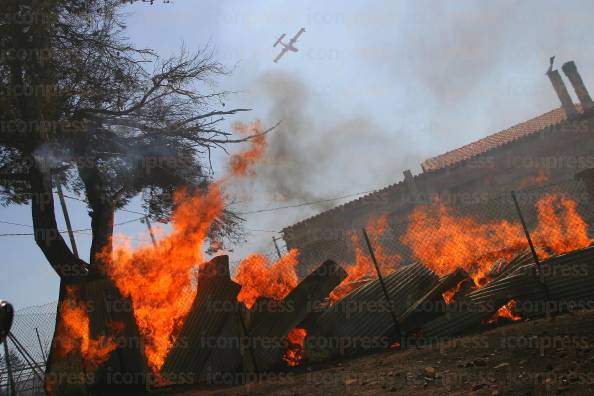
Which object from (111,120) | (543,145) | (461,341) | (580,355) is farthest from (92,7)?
(543,145)

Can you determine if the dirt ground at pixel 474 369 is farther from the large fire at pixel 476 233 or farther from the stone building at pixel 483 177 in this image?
the stone building at pixel 483 177

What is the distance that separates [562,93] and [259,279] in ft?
71.4

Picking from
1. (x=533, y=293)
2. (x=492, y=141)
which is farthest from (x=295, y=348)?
(x=492, y=141)

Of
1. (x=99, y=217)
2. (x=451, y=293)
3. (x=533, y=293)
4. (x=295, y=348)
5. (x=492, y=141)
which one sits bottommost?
(x=533, y=293)

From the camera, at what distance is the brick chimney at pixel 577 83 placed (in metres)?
24.1

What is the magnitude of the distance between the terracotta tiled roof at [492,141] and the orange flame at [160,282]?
1716cm

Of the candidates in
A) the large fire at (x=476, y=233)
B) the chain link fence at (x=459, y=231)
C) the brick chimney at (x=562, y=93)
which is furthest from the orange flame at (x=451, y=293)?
the brick chimney at (x=562, y=93)

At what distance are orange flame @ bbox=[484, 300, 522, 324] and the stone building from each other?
43.1 feet

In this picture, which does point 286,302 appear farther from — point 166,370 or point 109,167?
point 109,167

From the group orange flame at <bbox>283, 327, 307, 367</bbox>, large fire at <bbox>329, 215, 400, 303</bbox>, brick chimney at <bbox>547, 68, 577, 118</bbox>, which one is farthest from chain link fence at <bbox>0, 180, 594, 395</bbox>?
brick chimney at <bbox>547, 68, 577, 118</bbox>

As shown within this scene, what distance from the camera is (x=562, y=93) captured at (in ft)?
81.1

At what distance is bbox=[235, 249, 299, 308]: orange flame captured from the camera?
10438 millimetres

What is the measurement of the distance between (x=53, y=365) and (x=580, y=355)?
7977 millimetres

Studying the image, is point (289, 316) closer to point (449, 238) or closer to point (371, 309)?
point (371, 309)
